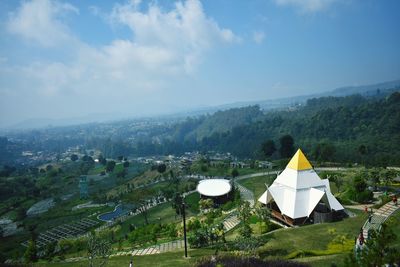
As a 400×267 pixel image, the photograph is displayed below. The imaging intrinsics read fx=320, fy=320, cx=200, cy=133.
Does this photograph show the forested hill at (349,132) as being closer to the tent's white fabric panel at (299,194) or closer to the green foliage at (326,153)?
the green foliage at (326,153)

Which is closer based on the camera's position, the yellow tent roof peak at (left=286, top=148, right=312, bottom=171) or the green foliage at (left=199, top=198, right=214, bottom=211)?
the yellow tent roof peak at (left=286, top=148, right=312, bottom=171)

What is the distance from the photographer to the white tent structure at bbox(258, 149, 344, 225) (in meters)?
30.9

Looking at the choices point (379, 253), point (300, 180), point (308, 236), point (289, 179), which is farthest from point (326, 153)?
point (379, 253)

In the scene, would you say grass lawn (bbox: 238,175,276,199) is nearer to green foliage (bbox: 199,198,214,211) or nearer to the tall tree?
green foliage (bbox: 199,198,214,211)

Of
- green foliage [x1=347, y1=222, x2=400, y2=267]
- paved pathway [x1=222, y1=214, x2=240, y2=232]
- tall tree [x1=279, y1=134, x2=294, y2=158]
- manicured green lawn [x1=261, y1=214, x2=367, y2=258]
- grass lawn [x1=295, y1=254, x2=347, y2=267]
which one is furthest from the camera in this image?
tall tree [x1=279, y1=134, x2=294, y2=158]

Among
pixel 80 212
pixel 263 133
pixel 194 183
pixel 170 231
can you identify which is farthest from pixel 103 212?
pixel 263 133

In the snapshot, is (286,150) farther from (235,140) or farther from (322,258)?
(235,140)

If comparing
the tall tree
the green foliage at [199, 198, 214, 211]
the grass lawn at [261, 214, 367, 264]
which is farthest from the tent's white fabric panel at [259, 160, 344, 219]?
the tall tree

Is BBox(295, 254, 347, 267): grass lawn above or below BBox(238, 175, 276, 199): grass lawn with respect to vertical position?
above

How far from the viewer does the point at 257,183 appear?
54.8 meters

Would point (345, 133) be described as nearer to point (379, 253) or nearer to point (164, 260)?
point (164, 260)

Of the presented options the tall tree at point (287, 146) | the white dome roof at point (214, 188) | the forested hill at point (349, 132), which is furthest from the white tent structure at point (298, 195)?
the tall tree at point (287, 146)

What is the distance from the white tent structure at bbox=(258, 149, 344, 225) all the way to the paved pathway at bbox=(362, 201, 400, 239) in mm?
3332

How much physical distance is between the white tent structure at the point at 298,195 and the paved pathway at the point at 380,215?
3.33 m
